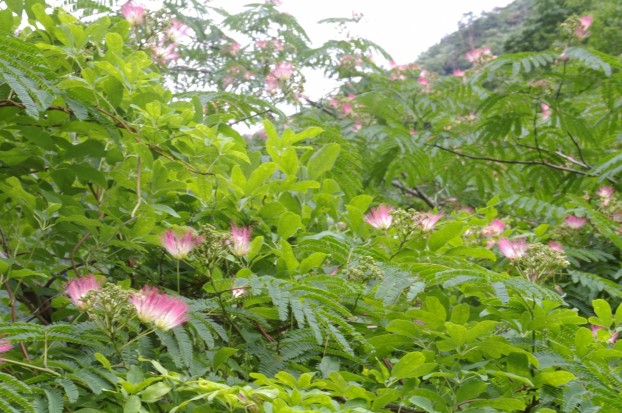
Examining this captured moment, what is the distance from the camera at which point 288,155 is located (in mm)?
2275

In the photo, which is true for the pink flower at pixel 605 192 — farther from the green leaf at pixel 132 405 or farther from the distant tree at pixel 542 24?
the distant tree at pixel 542 24

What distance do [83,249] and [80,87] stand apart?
455 mm

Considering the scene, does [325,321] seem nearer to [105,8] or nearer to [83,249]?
[83,249]

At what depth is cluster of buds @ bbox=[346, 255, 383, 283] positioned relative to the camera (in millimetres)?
1833

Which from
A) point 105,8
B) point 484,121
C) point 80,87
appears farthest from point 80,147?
point 484,121

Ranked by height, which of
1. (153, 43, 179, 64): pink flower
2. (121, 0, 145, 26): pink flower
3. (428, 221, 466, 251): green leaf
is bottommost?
(428, 221, 466, 251): green leaf

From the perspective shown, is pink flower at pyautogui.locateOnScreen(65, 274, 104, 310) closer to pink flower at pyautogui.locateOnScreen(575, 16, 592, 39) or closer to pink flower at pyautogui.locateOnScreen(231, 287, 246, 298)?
pink flower at pyautogui.locateOnScreen(231, 287, 246, 298)

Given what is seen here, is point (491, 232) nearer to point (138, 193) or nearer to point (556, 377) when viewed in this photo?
point (556, 377)

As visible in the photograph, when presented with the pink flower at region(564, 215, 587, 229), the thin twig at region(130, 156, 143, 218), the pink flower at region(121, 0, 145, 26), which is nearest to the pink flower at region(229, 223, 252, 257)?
the thin twig at region(130, 156, 143, 218)

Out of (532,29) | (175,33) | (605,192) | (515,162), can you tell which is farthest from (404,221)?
(532,29)

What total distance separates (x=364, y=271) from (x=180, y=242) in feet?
1.44

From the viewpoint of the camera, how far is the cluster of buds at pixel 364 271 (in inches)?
72.2

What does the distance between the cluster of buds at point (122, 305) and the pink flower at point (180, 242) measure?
0.15 m

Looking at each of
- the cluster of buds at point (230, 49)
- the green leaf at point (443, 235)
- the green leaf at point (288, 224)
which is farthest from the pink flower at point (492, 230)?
the cluster of buds at point (230, 49)
